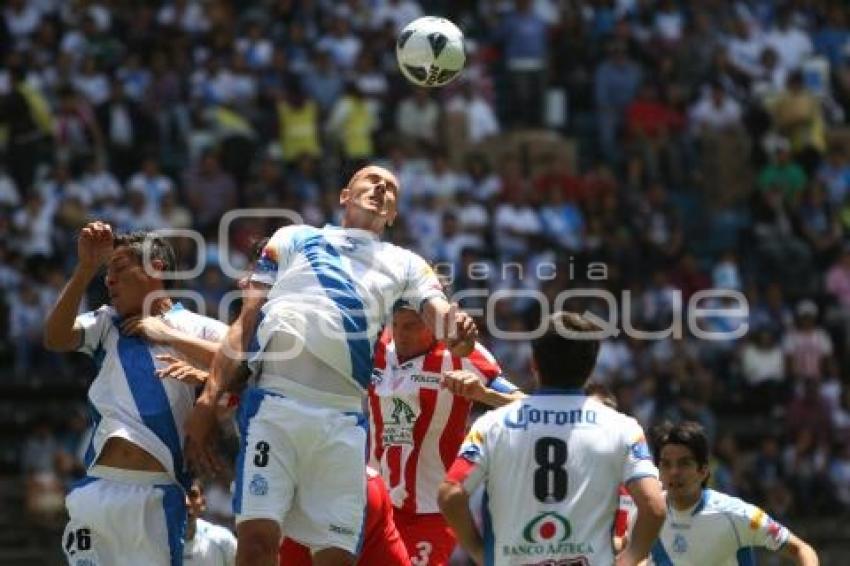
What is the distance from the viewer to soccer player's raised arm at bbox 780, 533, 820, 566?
1157 cm

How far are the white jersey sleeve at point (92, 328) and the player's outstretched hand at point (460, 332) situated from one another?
6.95 feet

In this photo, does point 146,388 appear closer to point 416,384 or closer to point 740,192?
point 416,384

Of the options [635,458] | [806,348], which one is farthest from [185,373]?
[806,348]

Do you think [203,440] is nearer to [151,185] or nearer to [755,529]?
[755,529]

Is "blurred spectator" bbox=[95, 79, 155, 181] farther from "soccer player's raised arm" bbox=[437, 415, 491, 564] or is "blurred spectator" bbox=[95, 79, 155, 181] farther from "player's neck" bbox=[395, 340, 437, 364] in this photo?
"soccer player's raised arm" bbox=[437, 415, 491, 564]

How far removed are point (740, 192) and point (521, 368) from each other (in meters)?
7.09

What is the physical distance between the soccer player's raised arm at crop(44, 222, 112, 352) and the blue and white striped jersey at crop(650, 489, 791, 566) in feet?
12.1

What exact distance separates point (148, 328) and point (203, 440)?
85 cm

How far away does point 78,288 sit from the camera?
448 inches

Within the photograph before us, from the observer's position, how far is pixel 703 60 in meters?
30.6

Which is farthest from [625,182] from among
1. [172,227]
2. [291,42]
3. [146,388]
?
[146,388]

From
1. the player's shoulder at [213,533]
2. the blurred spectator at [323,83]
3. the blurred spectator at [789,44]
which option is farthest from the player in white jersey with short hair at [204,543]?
the blurred spectator at [789,44]

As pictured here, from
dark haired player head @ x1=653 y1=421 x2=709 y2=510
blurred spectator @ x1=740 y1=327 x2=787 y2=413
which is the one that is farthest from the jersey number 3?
blurred spectator @ x1=740 y1=327 x2=787 y2=413

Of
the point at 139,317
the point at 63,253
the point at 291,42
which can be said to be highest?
the point at 291,42
